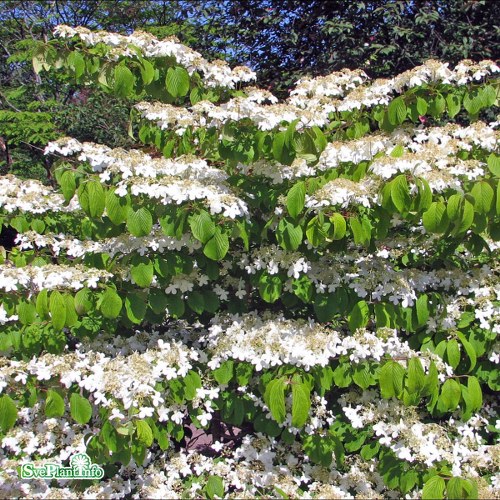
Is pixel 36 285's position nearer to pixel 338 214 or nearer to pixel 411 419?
pixel 338 214

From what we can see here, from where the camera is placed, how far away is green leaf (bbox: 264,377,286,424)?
6.42ft

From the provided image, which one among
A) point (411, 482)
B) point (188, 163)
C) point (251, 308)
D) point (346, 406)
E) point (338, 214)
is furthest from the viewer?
point (251, 308)

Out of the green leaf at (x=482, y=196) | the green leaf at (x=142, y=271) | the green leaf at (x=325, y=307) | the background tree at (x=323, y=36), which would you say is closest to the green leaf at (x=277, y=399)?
the green leaf at (x=325, y=307)

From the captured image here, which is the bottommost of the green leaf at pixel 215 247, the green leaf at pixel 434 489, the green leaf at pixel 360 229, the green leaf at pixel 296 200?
the green leaf at pixel 434 489

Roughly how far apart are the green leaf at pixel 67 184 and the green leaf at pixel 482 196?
150cm

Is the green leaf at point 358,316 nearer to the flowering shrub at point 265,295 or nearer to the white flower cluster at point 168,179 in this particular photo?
the flowering shrub at point 265,295

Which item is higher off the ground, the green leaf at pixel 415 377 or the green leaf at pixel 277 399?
the green leaf at pixel 415 377

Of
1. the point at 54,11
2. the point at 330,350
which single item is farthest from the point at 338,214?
the point at 54,11

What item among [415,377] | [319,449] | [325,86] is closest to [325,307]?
[415,377]

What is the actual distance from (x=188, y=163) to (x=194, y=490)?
1338 millimetres

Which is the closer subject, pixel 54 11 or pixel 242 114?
pixel 242 114

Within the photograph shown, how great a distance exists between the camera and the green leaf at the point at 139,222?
6.74ft

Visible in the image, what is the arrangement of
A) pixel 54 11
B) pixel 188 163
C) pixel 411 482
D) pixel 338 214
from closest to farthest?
pixel 338 214 < pixel 411 482 < pixel 188 163 < pixel 54 11

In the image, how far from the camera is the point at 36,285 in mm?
2412
